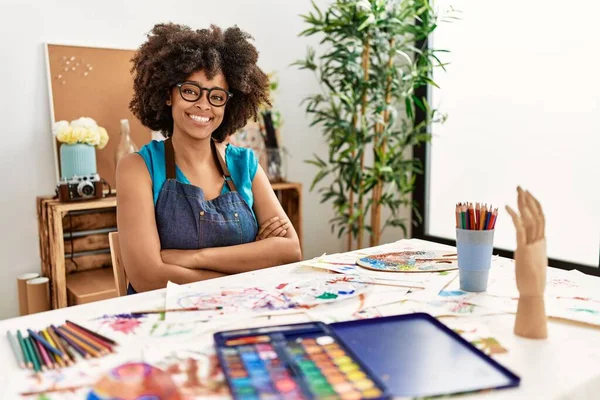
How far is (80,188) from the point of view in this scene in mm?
2582

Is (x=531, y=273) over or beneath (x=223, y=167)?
beneath

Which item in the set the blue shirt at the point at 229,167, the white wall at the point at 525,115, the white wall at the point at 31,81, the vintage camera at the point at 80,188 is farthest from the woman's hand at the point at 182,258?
the white wall at the point at 525,115

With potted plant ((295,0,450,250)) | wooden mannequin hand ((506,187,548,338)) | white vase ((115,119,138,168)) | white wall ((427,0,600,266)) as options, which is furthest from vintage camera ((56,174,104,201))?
white wall ((427,0,600,266))

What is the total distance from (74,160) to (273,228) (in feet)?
4.27

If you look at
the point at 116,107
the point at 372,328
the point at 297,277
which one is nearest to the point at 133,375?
the point at 372,328

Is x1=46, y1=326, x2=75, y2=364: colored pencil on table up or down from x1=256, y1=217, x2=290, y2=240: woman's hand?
down

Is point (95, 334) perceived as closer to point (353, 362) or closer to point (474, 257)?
point (353, 362)

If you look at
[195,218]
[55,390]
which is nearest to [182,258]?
[195,218]

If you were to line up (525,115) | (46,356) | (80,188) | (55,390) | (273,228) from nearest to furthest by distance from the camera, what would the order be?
(55,390)
(46,356)
(273,228)
(80,188)
(525,115)

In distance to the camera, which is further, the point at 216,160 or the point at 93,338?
the point at 216,160

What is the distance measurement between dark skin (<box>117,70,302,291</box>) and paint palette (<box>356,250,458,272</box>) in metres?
0.34

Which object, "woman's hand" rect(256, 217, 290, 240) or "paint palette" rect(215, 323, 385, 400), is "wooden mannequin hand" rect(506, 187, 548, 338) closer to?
"paint palette" rect(215, 323, 385, 400)

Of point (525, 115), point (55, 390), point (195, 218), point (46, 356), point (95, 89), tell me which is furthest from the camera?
point (525, 115)

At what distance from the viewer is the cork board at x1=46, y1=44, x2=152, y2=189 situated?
2.79 m
